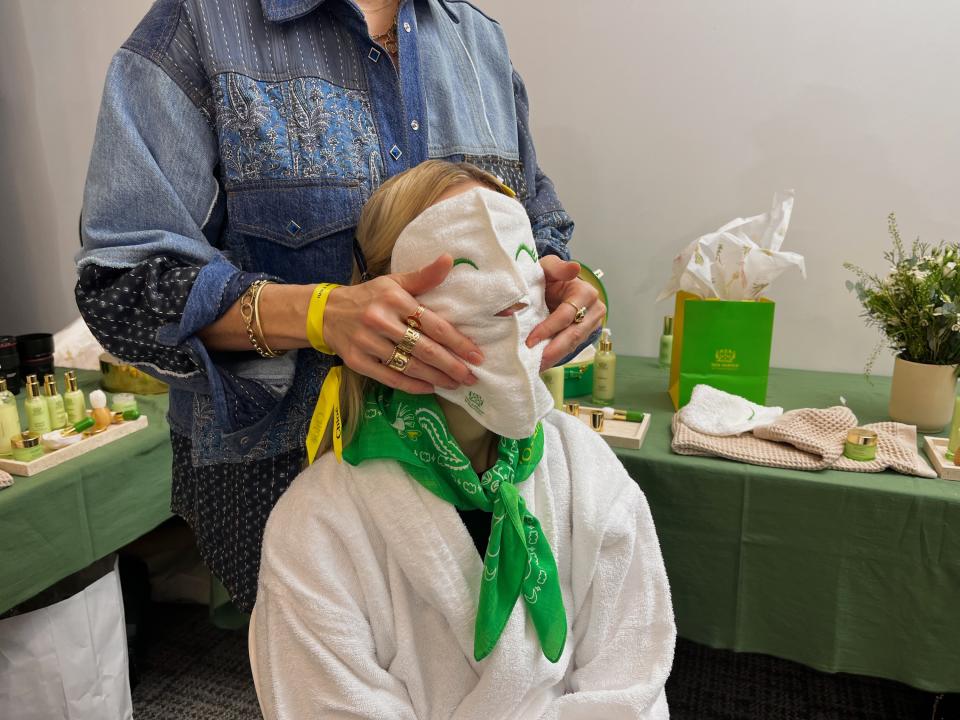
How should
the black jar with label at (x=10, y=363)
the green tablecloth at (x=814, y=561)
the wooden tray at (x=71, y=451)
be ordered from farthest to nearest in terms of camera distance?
the black jar with label at (x=10, y=363)
the wooden tray at (x=71, y=451)
the green tablecloth at (x=814, y=561)

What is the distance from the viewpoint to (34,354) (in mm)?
2010

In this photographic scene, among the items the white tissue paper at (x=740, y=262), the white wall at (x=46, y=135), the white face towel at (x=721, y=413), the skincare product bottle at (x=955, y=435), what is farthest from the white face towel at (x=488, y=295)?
the white wall at (x=46, y=135)

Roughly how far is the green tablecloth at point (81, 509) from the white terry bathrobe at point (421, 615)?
2.76ft

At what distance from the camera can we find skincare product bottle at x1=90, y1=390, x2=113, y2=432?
1673mm

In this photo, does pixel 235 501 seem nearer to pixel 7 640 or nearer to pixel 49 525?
pixel 49 525

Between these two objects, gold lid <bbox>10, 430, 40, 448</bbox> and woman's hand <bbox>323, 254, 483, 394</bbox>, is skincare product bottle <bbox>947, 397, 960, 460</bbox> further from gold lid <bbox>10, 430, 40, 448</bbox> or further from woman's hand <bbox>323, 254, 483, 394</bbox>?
gold lid <bbox>10, 430, 40, 448</bbox>

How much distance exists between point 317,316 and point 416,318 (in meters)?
0.12

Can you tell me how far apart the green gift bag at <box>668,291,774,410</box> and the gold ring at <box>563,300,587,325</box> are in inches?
30.4

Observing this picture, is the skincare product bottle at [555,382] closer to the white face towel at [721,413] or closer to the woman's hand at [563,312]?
the white face towel at [721,413]

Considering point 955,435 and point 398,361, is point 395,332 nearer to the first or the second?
point 398,361

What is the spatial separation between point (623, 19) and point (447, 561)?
1.72 metres

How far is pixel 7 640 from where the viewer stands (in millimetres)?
1501

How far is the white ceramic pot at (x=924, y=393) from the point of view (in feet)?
5.05

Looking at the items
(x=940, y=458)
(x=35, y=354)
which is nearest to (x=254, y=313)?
(x=940, y=458)
